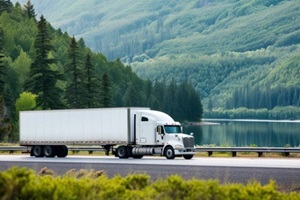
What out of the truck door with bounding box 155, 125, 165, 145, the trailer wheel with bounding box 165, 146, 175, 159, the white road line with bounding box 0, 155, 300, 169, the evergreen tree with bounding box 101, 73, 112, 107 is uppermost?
the evergreen tree with bounding box 101, 73, 112, 107

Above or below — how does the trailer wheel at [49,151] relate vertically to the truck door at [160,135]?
below

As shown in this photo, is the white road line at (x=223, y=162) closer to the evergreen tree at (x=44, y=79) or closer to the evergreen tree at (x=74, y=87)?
the evergreen tree at (x=44, y=79)

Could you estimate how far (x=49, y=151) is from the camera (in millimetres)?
53219

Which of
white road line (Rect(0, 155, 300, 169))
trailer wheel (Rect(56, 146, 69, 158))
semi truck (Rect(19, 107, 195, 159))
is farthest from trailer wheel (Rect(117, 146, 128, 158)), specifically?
trailer wheel (Rect(56, 146, 69, 158))

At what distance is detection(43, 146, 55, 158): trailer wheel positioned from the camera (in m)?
53.0

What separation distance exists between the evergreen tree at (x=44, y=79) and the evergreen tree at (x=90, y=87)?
5505 millimetres

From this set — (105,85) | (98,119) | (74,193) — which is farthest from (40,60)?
(74,193)

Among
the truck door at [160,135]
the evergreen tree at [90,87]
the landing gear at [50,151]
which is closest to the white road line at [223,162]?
the truck door at [160,135]

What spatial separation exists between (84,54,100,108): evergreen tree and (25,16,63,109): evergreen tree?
18.1 ft

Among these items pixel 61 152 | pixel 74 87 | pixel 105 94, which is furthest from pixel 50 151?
pixel 105 94

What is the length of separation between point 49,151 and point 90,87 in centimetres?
5645

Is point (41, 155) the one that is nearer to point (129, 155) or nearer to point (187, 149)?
point (129, 155)

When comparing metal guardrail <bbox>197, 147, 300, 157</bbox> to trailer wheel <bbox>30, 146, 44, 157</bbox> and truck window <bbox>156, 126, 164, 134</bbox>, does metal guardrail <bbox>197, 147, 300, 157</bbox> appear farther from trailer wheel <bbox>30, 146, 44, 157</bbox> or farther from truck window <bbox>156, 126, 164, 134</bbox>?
trailer wheel <bbox>30, 146, 44, 157</bbox>

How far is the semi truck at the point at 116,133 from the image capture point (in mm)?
48156
